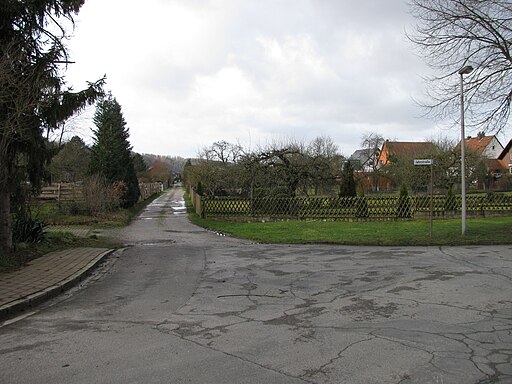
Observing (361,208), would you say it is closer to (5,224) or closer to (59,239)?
(59,239)

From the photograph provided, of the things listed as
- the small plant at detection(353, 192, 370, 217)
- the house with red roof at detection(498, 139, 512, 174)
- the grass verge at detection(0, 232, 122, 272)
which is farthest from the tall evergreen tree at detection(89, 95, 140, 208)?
the house with red roof at detection(498, 139, 512, 174)

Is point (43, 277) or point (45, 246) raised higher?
point (45, 246)

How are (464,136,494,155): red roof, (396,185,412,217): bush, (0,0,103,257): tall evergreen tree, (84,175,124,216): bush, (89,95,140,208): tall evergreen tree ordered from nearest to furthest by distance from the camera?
(0,0,103,257): tall evergreen tree < (84,175,124,216): bush < (396,185,412,217): bush < (89,95,140,208): tall evergreen tree < (464,136,494,155): red roof

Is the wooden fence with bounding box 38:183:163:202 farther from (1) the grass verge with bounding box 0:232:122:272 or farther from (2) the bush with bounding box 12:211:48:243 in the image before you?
(2) the bush with bounding box 12:211:48:243

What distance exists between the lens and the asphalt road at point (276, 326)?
4219mm

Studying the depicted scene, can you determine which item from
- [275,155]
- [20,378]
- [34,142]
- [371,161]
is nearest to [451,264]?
[20,378]

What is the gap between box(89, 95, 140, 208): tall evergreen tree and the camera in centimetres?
2889

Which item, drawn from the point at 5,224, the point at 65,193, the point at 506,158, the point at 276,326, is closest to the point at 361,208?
the point at 65,193

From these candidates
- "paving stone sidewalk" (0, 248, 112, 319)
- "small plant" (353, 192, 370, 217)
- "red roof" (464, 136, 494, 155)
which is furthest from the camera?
"red roof" (464, 136, 494, 155)

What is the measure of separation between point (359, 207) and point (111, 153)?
53.4ft

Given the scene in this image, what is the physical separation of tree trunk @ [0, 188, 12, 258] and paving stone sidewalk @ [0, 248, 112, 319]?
82 cm

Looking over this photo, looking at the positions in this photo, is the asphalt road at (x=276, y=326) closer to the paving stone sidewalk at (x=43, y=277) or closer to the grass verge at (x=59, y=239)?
the paving stone sidewalk at (x=43, y=277)

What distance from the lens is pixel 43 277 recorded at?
8.88 m

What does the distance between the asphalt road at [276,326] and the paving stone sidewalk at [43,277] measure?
1.10ft
